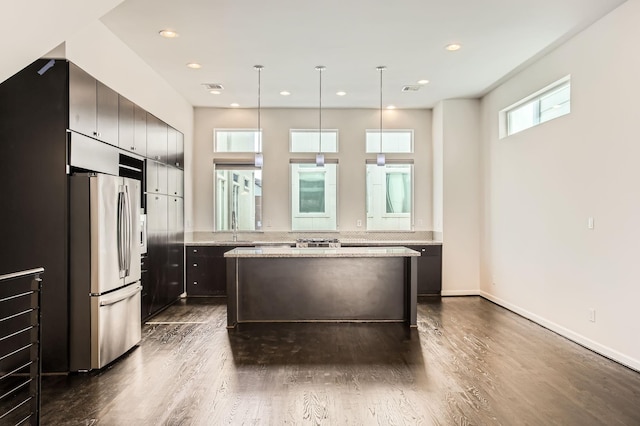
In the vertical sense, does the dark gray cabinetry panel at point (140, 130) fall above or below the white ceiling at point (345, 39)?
below

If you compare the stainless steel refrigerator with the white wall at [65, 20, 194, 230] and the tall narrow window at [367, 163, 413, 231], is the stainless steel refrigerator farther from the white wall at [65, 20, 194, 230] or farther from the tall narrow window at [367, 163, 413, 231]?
the tall narrow window at [367, 163, 413, 231]

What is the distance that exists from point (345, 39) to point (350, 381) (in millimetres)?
3414

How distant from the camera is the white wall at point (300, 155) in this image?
7523 mm

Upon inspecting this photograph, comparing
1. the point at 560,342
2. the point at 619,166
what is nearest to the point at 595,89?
the point at 619,166

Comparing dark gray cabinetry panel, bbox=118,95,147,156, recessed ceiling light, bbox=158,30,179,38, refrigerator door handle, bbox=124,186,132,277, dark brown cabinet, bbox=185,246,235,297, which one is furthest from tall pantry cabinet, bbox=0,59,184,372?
dark brown cabinet, bbox=185,246,235,297

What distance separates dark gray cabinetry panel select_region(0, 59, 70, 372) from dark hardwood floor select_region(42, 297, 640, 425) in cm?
103

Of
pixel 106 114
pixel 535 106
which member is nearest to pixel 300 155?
pixel 535 106

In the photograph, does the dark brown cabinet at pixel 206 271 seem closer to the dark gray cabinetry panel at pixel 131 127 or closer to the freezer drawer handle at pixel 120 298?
the dark gray cabinetry panel at pixel 131 127

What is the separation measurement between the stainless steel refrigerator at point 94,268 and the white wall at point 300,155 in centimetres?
379

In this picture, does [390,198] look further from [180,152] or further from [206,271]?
[180,152]

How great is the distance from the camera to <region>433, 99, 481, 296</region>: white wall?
7.06 m

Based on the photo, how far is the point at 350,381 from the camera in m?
3.36

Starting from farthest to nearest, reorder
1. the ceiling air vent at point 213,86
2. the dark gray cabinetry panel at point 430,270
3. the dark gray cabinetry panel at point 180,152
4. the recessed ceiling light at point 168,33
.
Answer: the dark gray cabinetry panel at point 430,270 → the dark gray cabinetry panel at point 180,152 → the ceiling air vent at point 213,86 → the recessed ceiling light at point 168,33

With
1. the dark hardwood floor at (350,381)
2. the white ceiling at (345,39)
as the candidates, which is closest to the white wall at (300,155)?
the white ceiling at (345,39)
